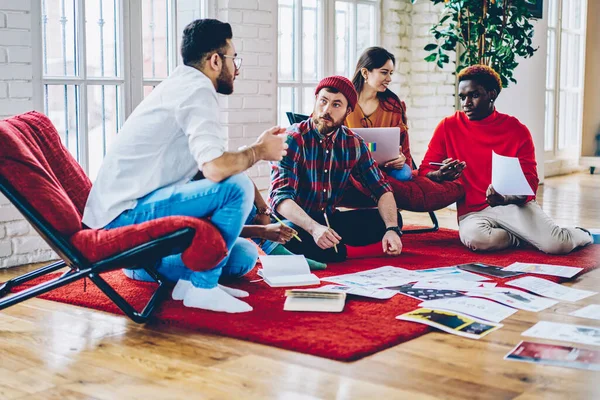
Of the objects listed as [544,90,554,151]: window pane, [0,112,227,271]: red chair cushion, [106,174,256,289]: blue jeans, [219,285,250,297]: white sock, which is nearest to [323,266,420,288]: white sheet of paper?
[219,285,250,297]: white sock

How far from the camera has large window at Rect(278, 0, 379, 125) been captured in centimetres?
616

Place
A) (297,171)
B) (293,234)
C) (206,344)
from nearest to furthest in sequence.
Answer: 1. (206,344)
2. (293,234)
3. (297,171)

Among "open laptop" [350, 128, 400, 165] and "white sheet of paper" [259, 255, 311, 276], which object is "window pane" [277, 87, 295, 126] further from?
"white sheet of paper" [259, 255, 311, 276]

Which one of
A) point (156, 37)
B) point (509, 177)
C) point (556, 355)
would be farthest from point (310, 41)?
point (556, 355)

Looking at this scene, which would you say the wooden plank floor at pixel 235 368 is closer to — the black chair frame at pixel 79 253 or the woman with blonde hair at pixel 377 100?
the black chair frame at pixel 79 253

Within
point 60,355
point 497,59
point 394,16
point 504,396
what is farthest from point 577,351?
point 394,16

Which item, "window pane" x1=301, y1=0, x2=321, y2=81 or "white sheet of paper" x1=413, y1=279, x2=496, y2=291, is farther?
"window pane" x1=301, y1=0, x2=321, y2=81

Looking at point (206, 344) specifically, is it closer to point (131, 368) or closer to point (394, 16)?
point (131, 368)

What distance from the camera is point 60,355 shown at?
8.96 feet

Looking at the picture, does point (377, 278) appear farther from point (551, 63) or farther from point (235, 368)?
point (551, 63)

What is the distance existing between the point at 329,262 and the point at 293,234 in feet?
2.61

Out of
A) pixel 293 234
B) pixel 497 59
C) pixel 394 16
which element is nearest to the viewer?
pixel 293 234

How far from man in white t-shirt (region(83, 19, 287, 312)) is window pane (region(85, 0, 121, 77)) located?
1579 millimetres

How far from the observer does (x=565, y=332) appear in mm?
2930
